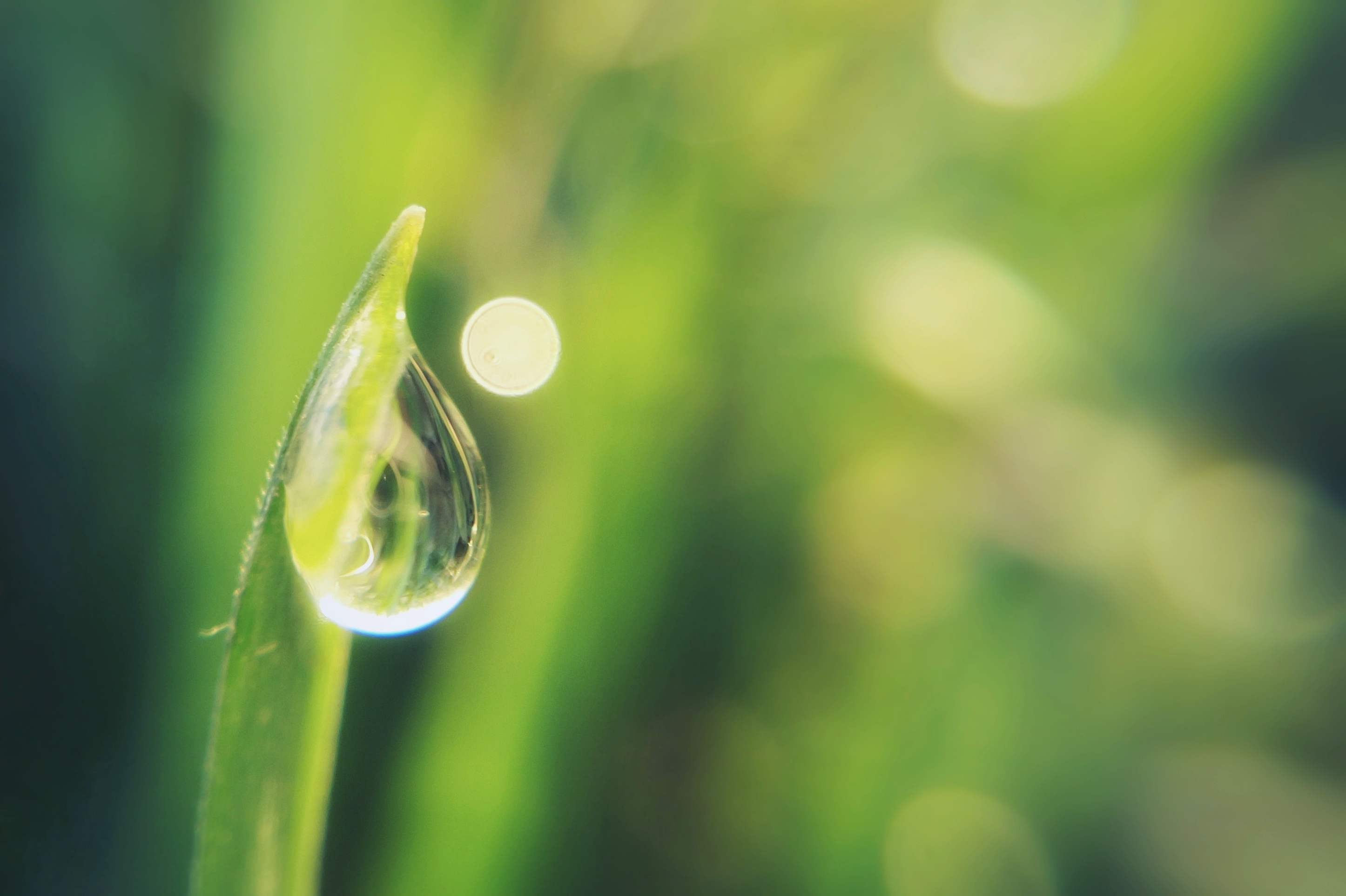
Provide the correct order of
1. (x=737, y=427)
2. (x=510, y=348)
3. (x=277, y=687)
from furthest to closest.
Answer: (x=737, y=427) → (x=510, y=348) → (x=277, y=687)

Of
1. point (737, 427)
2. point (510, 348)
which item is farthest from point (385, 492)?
point (737, 427)

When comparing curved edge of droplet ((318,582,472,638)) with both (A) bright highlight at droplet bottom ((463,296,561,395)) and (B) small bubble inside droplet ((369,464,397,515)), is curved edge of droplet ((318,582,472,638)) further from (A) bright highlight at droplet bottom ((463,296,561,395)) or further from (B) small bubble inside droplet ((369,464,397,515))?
(A) bright highlight at droplet bottom ((463,296,561,395))

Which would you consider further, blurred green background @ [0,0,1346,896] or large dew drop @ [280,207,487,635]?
blurred green background @ [0,0,1346,896]

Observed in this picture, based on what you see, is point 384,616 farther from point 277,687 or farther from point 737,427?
point 737,427

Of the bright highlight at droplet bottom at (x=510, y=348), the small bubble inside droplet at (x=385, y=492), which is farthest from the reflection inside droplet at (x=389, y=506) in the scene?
the bright highlight at droplet bottom at (x=510, y=348)

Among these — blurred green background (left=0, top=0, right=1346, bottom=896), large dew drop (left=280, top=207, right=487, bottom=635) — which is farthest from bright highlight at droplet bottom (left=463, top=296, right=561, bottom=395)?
large dew drop (left=280, top=207, right=487, bottom=635)

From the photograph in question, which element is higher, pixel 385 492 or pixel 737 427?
pixel 737 427

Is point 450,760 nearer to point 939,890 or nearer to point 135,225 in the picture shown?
point 939,890
